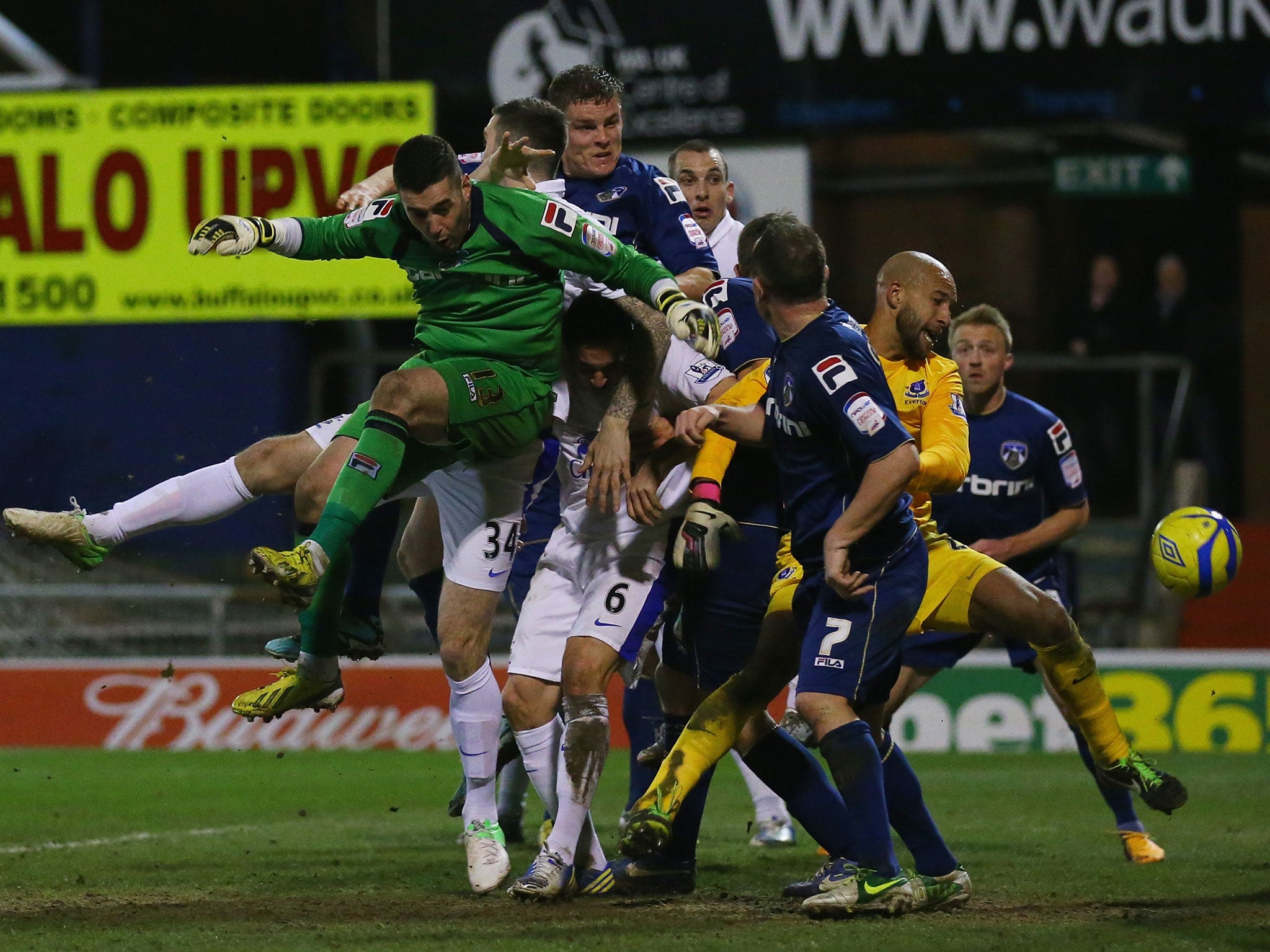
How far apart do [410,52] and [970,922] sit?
9651 millimetres

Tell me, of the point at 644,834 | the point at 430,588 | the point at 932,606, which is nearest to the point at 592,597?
the point at 644,834

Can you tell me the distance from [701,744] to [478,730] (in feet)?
3.61

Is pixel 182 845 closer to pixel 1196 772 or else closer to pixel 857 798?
pixel 857 798

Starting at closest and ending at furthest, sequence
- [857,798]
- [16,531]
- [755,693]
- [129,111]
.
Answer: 1. [857,798]
2. [755,693]
3. [16,531]
4. [129,111]

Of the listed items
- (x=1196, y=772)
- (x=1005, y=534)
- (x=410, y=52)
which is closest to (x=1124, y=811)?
(x=1005, y=534)

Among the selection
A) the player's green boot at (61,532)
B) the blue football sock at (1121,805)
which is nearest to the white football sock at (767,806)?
the blue football sock at (1121,805)

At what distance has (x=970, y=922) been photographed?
5922mm

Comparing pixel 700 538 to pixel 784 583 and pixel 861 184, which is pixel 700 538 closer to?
pixel 784 583

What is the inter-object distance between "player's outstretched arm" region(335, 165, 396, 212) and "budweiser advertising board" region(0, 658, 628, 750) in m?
5.64

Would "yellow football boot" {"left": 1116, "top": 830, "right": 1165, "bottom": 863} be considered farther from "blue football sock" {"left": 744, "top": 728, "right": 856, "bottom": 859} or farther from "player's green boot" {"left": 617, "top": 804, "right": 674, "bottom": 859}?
"player's green boot" {"left": 617, "top": 804, "right": 674, "bottom": 859}

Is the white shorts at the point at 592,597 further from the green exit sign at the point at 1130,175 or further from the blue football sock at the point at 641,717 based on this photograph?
the green exit sign at the point at 1130,175

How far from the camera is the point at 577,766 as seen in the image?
638cm

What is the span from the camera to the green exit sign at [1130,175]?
1441cm

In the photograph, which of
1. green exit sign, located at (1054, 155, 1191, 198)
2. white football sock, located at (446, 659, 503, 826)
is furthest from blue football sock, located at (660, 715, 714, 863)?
green exit sign, located at (1054, 155, 1191, 198)
